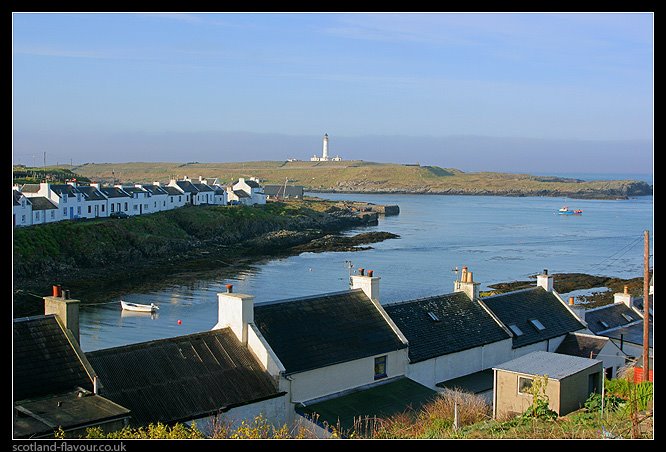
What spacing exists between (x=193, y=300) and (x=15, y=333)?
2722 cm

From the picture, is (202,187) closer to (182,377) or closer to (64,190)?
(64,190)

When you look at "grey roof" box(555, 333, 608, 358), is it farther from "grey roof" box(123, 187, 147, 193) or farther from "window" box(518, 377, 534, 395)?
"grey roof" box(123, 187, 147, 193)

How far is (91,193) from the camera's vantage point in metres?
67.9

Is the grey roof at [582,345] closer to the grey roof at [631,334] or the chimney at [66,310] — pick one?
the grey roof at [631,334]

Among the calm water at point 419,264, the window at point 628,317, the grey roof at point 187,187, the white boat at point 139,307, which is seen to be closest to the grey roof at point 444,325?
the window at point 628,317

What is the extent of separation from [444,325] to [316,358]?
16.2 ft

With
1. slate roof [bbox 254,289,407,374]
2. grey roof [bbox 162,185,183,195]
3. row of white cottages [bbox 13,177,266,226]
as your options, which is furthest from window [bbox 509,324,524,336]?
grey roof [bbox 162,185,183,195]

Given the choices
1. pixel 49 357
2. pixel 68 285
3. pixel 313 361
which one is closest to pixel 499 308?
pixel 313 361

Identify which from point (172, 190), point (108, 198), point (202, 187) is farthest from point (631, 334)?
point (202, 187)

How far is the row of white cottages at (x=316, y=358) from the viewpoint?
46.5 feet

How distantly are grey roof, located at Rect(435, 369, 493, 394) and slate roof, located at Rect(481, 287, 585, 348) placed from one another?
73.2 inches

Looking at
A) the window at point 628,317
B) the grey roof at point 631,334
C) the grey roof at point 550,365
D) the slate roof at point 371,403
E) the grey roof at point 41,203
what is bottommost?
the slate roof at point 371,403

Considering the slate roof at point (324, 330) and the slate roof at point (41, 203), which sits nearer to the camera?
the slate roof at point (324, 330)

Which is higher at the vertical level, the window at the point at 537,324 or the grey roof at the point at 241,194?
the grey roof at the point at 241,194
